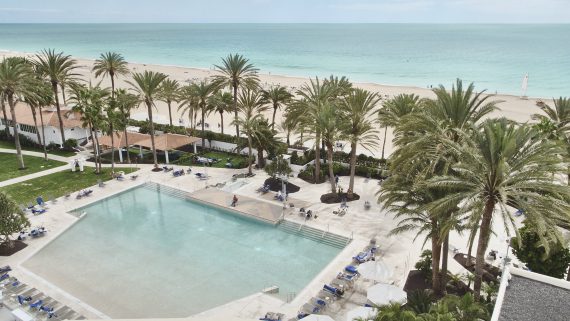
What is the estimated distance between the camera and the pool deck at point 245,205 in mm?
30375

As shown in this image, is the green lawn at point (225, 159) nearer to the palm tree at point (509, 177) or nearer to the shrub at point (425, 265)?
the shrub at point (425, 265)

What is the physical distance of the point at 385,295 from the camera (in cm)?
1906

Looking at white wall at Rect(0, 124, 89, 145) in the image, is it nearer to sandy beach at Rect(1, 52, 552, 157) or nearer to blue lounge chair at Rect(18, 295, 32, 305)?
sandy beach at Rect(1, 52, 552, 157)

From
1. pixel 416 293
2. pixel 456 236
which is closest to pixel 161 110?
pixel 456 236

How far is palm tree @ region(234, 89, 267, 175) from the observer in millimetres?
37156

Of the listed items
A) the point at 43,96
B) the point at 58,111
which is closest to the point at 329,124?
the point at 58,111

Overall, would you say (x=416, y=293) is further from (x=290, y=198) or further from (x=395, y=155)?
(x=290, y=198)

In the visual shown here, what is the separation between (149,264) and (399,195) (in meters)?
15.2

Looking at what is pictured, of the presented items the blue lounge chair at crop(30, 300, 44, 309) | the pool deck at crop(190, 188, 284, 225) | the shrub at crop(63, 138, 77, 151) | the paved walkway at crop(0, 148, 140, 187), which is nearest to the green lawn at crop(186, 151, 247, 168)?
the pool deck at crop(190, 188, 284, 225)

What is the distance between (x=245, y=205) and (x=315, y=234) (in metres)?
6.73

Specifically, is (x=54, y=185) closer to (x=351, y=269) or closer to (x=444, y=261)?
(x=351, y=269)

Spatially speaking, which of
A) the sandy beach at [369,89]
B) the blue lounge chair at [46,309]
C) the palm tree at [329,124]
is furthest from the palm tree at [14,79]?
the palm tree at [329,124]

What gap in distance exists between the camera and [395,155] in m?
21.3

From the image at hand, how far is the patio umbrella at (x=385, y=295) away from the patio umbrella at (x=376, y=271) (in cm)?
139
